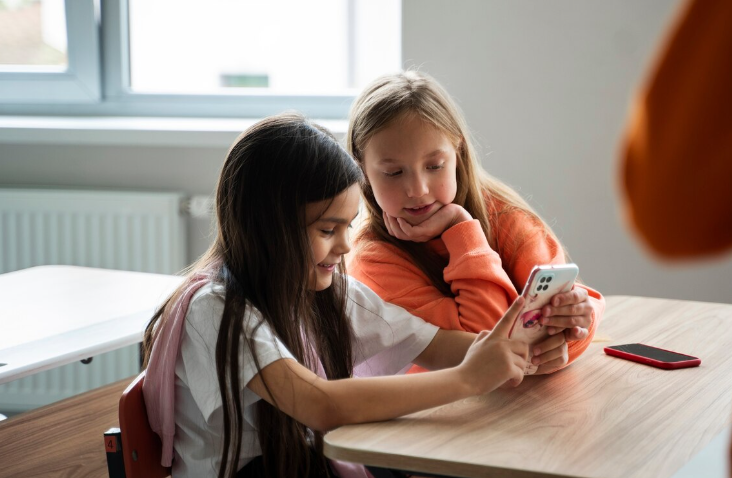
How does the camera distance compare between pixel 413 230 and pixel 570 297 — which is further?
pixel 413 230

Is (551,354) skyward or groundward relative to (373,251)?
groundward

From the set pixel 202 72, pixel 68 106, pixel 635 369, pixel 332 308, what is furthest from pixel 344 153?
pixel 68 106

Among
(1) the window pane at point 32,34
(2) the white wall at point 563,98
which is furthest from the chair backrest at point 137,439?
(1) the window pane at point 32,34

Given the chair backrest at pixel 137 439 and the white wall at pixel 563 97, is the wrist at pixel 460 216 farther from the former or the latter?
the white wall at pixel 563 97

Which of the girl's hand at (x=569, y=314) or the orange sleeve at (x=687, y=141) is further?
the girl's hand at (x=569, y=314)

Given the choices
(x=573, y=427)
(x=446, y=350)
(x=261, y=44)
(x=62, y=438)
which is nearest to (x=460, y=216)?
(x=446, y=350)

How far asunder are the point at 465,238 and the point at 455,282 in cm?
9

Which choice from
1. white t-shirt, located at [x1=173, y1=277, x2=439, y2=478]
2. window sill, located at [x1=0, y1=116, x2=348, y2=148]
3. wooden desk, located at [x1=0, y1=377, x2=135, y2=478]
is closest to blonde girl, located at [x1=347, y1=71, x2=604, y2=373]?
white t-shirt, located at [x1=173, y1=277, x2=439, y2=478]

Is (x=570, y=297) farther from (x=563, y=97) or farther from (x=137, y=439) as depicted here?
(x=563, y=97)

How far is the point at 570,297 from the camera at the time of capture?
1.40m

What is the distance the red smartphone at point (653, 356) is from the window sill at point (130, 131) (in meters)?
1.73

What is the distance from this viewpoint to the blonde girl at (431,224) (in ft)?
5.41

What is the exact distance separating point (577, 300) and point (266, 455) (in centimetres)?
56

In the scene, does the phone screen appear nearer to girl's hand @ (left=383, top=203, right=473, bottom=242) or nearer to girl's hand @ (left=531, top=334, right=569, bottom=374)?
girl's hand @ (left=531, top=334, right=569, bottom=374)
